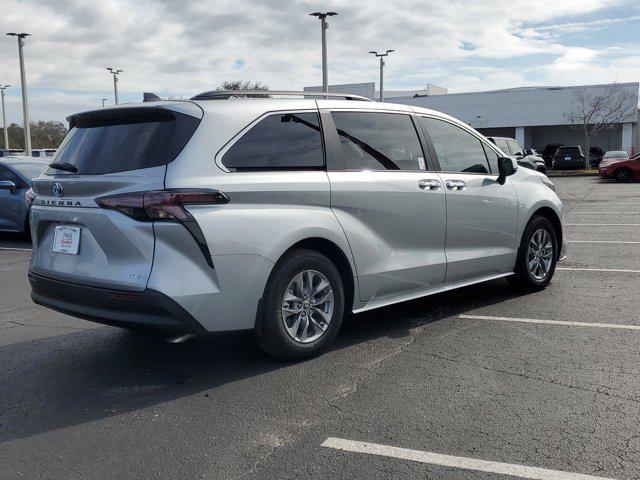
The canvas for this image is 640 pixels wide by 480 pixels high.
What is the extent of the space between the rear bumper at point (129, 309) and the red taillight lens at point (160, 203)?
472 mm

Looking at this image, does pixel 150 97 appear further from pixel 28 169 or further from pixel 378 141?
pixel 28 169

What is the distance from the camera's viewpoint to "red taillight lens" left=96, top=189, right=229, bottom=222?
3988mm

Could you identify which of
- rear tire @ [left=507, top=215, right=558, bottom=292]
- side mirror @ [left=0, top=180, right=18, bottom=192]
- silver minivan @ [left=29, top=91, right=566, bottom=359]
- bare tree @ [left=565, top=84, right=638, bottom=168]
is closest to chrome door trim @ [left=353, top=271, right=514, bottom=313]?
silver minivan @ [left=29, top=91, right=566, bottom=359]

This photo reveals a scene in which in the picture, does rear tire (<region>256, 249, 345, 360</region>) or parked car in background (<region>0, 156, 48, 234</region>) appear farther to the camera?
parked car in background (<region>0, 156, 48, 234</region>)

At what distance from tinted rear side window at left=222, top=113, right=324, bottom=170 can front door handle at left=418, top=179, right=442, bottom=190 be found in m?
1.06

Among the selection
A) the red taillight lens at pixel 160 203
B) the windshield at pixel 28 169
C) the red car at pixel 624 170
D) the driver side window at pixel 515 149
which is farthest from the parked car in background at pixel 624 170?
the red taillight lens at pixel 160 203

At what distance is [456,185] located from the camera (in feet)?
19.1

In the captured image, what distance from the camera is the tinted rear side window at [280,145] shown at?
14.4ft

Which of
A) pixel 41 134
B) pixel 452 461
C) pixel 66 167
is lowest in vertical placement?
pixel 452 461

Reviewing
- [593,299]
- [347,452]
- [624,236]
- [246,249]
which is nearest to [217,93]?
[246,249]

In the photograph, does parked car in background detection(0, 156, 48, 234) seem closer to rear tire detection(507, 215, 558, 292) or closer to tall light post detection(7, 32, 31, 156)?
rear tire detection(507, 215, 558, 292)

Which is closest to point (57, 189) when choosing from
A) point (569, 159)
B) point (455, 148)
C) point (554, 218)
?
point (455, 148)

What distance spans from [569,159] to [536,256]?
35.0 m

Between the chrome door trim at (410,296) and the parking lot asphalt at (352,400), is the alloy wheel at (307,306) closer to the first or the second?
the parking lot asphalt at (352,400)
